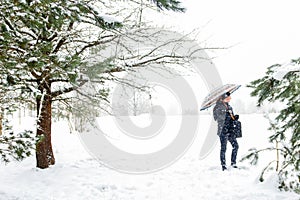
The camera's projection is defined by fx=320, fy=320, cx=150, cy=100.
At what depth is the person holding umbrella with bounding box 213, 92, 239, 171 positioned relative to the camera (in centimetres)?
825

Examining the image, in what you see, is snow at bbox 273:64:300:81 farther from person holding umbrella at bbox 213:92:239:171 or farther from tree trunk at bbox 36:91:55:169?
tree trunk at bbox 36:91:55:169

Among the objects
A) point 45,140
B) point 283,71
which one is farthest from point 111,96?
point 283,71

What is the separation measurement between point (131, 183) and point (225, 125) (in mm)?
2867

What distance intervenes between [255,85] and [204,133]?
43.5ft

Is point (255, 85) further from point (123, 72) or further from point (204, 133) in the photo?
point (204, 133)

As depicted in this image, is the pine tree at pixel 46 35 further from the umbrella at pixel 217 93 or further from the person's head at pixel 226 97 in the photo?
the person's head at pixel 226 97

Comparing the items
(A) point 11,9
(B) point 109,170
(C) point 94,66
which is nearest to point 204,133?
(B) point 109,170

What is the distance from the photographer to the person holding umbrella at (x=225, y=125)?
8.25 meters

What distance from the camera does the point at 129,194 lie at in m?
6.61

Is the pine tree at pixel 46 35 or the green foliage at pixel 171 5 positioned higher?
the green foliage at pixel 171 5

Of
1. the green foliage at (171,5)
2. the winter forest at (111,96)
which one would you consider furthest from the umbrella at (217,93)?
the green foliage at (171,5)

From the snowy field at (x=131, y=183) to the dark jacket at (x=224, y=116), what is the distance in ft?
3.44

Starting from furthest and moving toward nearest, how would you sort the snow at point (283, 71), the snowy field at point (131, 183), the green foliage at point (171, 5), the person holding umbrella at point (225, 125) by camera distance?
the person holding umbrella at point (225, 125) < the snowy field at point (131, 183) < the green foliage at point (171, 5) < the snow at point (283, 71)

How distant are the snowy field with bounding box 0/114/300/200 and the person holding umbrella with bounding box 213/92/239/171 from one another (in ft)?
1.51
